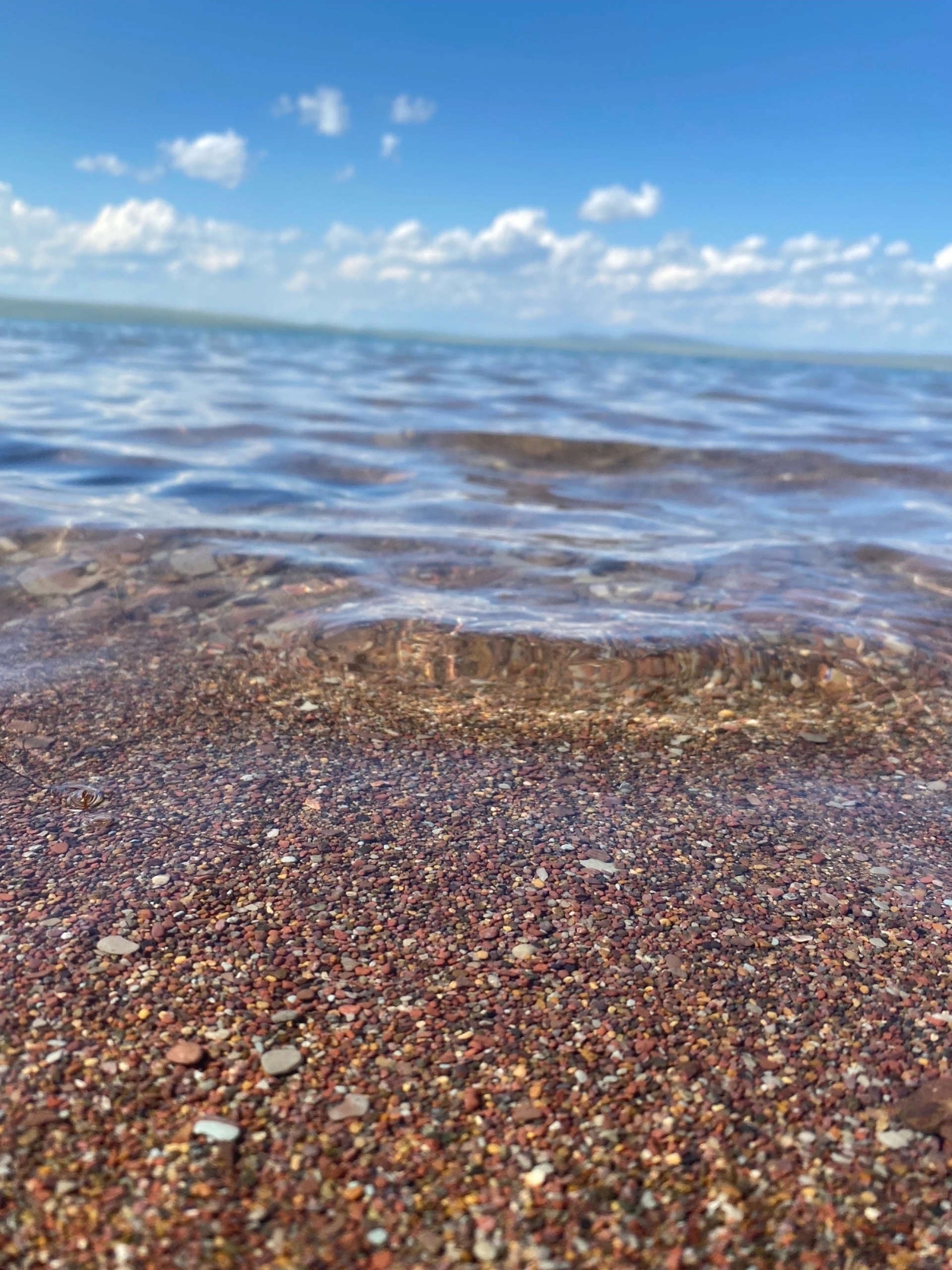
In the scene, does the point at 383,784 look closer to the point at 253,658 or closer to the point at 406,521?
the point at 253,658

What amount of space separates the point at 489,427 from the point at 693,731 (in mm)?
9755

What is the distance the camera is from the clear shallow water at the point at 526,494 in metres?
5.80

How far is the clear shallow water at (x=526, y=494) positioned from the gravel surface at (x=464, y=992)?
1671 mm

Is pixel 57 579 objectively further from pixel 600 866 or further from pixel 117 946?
pixel 600 866

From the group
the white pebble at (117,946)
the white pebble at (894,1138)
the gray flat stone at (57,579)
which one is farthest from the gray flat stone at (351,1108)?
the gray flat stone at (57,579)

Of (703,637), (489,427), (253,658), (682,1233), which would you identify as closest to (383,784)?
(253,658)

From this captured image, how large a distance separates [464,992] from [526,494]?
7.31 m

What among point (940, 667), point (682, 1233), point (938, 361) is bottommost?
point (682, 1233)

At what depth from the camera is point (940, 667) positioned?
193 inches

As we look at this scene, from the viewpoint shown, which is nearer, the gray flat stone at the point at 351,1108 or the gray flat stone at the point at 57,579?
the gray flat stone at the point at 351,1108

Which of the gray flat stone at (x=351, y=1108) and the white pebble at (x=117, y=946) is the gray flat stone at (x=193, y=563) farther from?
the gray flat stone at (x=351, y=1108)

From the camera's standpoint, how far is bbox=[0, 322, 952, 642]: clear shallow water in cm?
580

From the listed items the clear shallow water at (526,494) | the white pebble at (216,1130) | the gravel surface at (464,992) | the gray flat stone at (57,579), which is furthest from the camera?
the clear shallow water at (526,494)

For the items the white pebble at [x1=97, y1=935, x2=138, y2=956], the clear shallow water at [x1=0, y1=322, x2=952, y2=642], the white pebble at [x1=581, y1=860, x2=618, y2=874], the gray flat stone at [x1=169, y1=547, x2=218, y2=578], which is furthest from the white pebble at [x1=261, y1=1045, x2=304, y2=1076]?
the gray flat stone at [x1=169, y1=547, x2=218, y2=578]
